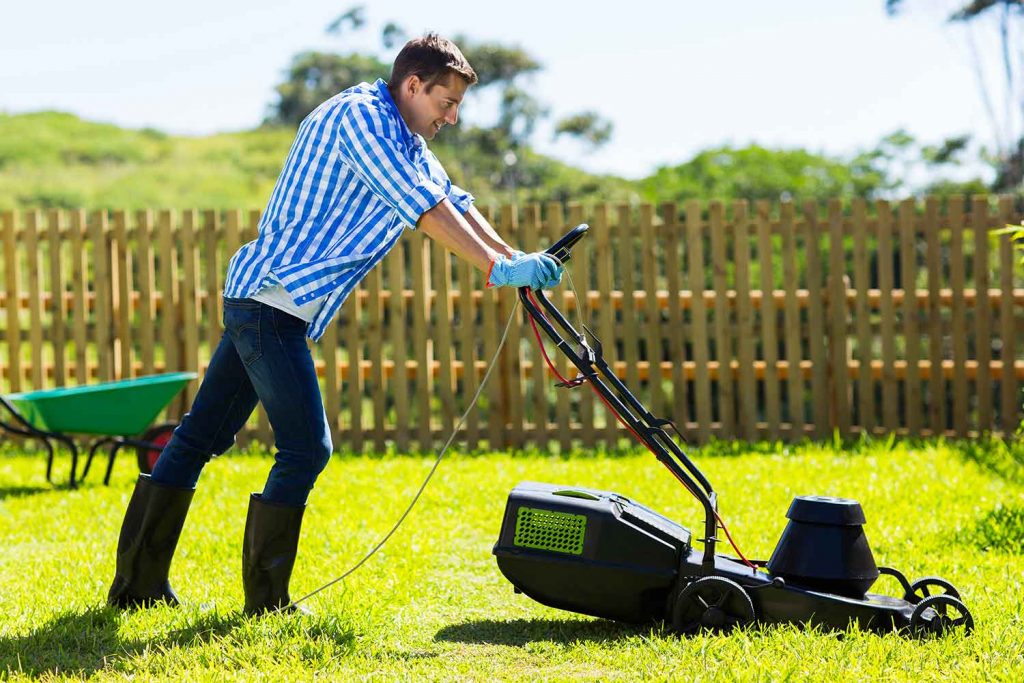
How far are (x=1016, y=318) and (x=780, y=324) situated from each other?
4.90 feet

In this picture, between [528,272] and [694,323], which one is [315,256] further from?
[694,323]

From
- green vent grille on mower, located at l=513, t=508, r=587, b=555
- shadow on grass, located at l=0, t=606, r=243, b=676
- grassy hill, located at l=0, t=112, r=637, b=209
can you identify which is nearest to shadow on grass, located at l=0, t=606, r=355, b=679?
shadow on grass, located at l=0, t=606, r=243, b=676

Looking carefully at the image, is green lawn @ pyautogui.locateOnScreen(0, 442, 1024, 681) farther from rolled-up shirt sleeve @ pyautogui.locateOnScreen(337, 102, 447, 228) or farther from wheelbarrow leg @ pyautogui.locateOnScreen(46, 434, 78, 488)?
rolled-up shirt sleeve @ pyautogui.locateOnScreen(337, 102, 447, 228)

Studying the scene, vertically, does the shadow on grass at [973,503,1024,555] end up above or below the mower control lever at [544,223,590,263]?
below

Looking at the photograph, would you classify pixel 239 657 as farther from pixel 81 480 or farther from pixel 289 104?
pixel 289 104

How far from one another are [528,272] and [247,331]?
2.75 ft

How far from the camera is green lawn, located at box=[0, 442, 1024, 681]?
119 inches

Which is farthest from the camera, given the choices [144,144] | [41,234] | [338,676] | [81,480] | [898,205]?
[144,144]

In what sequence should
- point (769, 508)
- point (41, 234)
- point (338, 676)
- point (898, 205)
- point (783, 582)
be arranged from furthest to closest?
point (41, 234) < point (898, 205) < point (769, 508) < point (783, 582) < point (338, 676)

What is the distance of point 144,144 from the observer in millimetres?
45344

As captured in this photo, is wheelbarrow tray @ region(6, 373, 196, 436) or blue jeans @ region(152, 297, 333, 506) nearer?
blue jeans @ region(152, 297, 333, 506)

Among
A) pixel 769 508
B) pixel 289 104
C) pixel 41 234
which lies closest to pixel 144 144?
pixel 289 104

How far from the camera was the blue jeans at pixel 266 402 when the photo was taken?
3342 millimetres

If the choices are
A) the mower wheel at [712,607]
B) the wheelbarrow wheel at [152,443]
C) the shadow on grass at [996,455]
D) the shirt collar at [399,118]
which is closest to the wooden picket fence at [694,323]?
the shadow on grass at [996,455]
